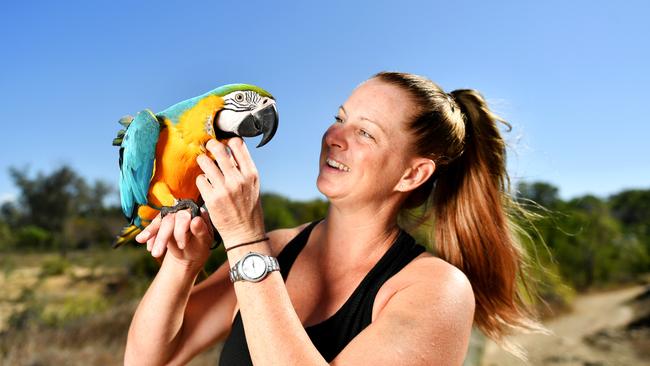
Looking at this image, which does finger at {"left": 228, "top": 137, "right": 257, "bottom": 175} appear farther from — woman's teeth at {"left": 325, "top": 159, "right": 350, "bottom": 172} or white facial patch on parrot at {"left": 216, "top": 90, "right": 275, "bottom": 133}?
woman's teeth at {"left": 325, "top": 159, "right": 350, "bottom": 172}

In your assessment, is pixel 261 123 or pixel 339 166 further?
pixel 339 166

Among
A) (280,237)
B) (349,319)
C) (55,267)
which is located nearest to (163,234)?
(349,319)

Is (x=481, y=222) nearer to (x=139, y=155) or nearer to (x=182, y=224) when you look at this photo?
(x=182, y=224)

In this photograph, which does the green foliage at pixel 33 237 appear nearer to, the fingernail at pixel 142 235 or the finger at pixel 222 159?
the fingernail at pixel 142 235

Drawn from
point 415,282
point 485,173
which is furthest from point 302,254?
point 485,173

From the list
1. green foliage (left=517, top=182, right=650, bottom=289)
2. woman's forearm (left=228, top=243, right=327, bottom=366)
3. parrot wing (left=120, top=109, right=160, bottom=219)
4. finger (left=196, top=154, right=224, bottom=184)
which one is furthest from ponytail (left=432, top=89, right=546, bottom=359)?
green foliage (left=517, top=182, right=650, bottom=289)

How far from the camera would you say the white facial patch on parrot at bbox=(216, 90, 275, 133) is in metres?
1.47

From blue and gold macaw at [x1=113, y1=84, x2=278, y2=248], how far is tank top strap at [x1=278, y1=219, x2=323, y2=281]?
0.61 metres

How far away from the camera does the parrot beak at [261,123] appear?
1.50m

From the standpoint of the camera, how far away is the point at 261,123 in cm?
152

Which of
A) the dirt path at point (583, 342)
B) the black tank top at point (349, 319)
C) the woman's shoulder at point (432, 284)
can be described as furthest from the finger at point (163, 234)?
the dirt path at point (583, 342)

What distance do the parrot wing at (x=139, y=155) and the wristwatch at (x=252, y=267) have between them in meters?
0.33

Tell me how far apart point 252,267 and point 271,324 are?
0.16m

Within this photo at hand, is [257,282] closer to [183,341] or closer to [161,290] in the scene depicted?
[161,290]
